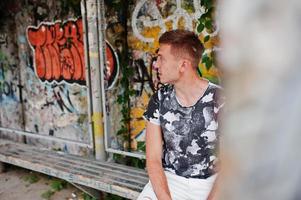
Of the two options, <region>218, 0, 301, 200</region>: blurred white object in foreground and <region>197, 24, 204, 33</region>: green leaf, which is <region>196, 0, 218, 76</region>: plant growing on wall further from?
<region>218, 0, 301, 200</region>: blurred white object in foreground

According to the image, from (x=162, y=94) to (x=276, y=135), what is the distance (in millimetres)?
2042

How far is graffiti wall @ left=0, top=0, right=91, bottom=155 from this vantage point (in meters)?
4.92

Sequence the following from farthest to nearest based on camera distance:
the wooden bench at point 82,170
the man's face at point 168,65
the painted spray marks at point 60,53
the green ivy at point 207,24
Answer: the painted spray marks at point 60,53 → the wooden bench at point 82,170 → the green ivy at point 207,24 → the man's face at point 168,65

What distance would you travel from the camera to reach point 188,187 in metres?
2.37

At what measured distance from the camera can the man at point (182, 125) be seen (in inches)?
89.4

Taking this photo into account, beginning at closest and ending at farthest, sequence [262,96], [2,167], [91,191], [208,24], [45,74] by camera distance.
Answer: [262,96], [208,24], [91,191], [2,167], [45,74]

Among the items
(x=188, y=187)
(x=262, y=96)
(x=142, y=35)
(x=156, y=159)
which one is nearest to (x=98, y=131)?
(x=142, y=35)

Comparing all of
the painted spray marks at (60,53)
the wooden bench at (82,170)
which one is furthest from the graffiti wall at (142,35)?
the wooden bench at (82,170)

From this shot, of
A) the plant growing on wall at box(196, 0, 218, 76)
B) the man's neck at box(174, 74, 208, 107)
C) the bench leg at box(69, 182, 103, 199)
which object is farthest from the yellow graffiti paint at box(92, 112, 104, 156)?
the man's neck at box(174, 74, 208, 107)

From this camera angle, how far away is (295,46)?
1.23ft

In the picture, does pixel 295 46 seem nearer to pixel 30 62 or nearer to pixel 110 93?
pixel 110 93

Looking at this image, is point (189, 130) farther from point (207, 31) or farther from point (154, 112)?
point (207, 31)

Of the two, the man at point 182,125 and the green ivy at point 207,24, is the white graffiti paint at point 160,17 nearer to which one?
the green ivy at point 207,24

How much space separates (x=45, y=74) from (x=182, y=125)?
3.36m
